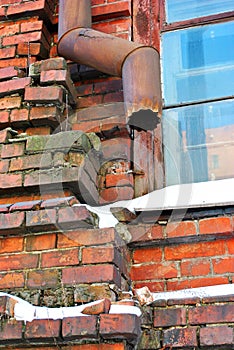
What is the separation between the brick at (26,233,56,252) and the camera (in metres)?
2.17

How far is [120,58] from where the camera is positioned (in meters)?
2.59

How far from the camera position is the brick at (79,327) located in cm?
187

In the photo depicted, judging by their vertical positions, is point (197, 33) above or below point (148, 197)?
above

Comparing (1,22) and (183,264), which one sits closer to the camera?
(183,264)

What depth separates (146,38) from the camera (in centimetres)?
301

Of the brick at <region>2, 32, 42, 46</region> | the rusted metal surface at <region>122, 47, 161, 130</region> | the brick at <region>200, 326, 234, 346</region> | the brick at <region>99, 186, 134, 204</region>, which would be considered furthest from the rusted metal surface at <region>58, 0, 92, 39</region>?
the brick at <region>200, 326, 234, 346</region>

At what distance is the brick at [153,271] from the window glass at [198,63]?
0.96 m

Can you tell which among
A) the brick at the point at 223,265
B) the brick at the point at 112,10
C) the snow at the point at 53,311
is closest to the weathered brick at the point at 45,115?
the brick at the point at 112,10

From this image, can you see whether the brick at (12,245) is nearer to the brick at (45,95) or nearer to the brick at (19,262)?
the brick at (19,262)

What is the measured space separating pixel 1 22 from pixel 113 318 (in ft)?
6.72

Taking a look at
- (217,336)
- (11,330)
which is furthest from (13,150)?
Result: (217,336)

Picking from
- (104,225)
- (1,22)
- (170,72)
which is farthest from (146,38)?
(104,225)

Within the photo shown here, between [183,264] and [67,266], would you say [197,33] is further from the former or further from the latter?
[67,266]

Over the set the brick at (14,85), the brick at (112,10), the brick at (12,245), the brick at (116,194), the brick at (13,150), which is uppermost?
the brick at (112,10)
